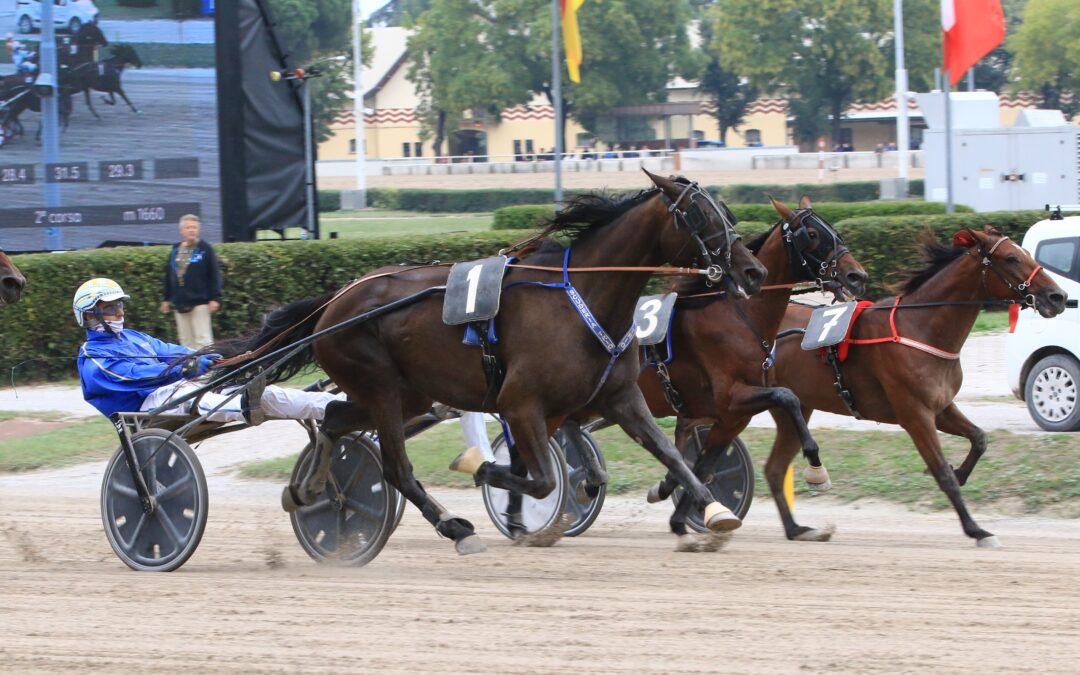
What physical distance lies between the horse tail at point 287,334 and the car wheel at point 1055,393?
5.84 metres

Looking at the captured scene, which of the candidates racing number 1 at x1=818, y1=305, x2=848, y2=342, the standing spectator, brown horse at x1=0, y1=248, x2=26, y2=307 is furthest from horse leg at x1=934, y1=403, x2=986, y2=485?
the standing spectator

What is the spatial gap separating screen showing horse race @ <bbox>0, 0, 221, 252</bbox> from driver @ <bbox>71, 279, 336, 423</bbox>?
8.32m

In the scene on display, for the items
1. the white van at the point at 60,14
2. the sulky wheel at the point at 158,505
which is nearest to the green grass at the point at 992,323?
the white van at the point at 60,14

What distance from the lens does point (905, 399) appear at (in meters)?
7.92

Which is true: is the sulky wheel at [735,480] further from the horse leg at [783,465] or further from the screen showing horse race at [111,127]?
the screen showing horse race at [111,127]

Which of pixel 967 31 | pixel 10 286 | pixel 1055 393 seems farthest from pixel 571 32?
pixel 10 286

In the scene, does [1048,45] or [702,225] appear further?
[1048,45]

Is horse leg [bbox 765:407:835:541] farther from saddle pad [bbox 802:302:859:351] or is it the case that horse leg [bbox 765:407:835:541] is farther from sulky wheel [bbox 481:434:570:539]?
sulky wheel [bbox 481:434:570:539]

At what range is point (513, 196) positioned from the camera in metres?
45.0

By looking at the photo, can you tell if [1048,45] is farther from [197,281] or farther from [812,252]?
[812,252]

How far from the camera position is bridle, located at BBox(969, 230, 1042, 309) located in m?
Answer: 7.81

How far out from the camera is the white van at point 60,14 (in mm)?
15023

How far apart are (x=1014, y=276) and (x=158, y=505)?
4.90 m

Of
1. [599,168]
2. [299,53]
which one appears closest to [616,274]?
[599,168]
